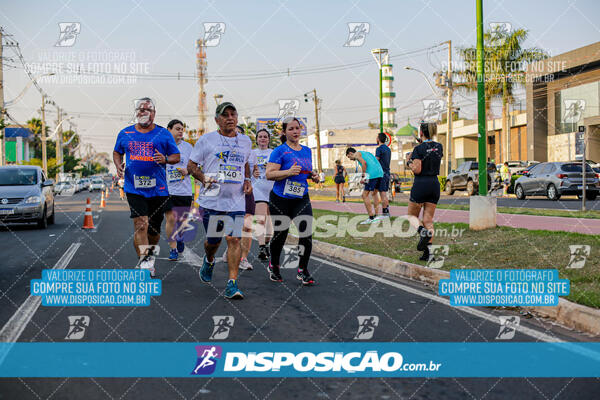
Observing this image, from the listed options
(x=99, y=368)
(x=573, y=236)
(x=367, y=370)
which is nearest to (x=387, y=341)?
(x=367, y=370)

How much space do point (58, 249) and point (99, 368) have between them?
23.1 feet

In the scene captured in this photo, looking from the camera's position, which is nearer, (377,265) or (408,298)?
(408,298)

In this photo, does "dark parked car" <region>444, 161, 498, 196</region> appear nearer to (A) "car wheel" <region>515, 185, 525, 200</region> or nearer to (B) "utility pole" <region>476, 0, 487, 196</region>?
(A) "car wheel" <region>515, 185, 525, 200</region>

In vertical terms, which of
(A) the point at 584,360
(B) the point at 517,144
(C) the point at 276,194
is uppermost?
(B) the point at 517,144

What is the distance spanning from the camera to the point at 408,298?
20.4 feet

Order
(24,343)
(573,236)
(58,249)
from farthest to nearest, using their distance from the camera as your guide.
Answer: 1. (58,249)
2. (573,236)
3. (24,343)

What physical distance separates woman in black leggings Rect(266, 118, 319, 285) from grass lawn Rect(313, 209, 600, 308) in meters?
1.72

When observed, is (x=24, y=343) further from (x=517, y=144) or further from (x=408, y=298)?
(x=517, y=144)

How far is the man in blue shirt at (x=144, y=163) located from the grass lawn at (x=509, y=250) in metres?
3.41

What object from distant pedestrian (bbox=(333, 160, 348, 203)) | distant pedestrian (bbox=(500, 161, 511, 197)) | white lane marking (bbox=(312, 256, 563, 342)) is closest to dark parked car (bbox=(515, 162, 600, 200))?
distant pedestrian (bbox=(500, 161, 511, 197))

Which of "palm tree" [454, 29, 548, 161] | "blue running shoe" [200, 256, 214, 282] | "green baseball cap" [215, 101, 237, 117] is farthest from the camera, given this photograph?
"palm tree" [454, 29, 548, 161]

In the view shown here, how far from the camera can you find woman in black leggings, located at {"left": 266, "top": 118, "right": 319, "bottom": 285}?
276 inches

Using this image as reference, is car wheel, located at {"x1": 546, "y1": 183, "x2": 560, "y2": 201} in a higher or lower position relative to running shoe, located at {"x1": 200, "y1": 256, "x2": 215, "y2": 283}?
higher

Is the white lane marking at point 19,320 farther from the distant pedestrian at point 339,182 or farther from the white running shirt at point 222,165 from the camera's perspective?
the distant pedestrian at point 339,182
